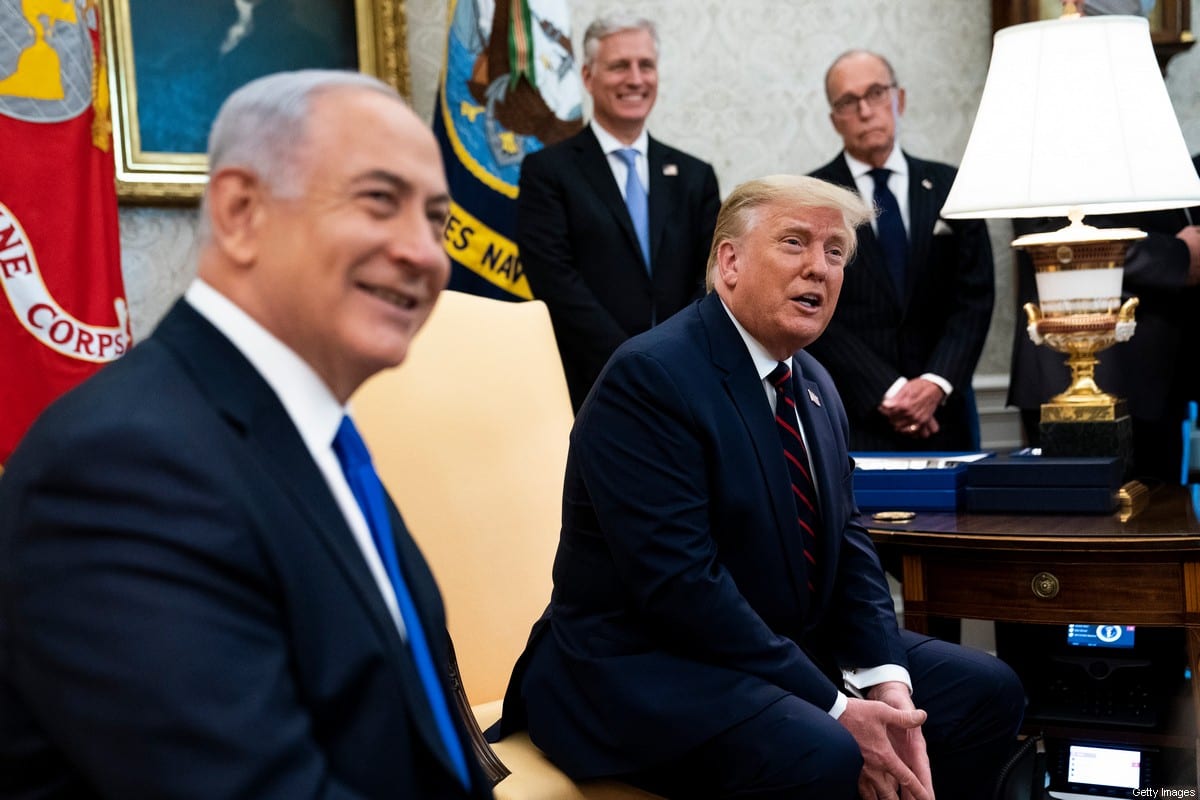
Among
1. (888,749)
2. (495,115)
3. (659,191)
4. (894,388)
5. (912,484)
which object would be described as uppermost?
(495,115)

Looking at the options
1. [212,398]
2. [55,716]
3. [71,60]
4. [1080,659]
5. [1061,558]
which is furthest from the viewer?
[71,60]

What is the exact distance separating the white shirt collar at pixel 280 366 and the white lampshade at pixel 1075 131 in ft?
6.40

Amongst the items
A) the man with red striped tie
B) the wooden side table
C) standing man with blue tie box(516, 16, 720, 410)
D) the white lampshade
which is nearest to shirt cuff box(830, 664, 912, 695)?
the man with red striped tie

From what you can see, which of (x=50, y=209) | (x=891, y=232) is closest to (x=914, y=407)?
(x=891, y=232)

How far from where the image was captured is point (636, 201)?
3.77 meters

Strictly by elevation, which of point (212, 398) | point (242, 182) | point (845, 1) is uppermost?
point (845, 1)

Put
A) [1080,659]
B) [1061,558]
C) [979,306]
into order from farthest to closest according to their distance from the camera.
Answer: [979,306]
[1080,659]
[1061,558]

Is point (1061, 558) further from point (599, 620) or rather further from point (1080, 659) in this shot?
point (599, 620)

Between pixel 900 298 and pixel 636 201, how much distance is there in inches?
32.4

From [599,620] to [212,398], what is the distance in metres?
1.24

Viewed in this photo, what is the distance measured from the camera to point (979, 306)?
3.68m

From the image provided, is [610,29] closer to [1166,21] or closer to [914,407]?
[914,407]

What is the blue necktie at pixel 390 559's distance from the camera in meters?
1.14

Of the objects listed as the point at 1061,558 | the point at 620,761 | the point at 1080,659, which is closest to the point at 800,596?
the point at 620,761
